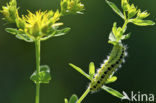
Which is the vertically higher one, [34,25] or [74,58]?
[34,25]

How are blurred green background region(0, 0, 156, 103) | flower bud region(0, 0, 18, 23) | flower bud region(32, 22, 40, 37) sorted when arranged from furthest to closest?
blurred green background region(0, 0, 156, 103) < flower bud region(0, 0, 18, 23) < flower bud region(32, 22, 40, 37)

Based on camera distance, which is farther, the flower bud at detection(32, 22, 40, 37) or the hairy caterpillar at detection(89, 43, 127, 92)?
the hairy caterpillar at detection(89, 43, 127, 92)

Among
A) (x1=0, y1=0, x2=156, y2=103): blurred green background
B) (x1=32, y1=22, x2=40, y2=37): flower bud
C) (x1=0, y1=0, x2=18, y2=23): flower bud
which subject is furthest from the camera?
(x1=0, y1=0, x2=156, y2=103): blurred green background

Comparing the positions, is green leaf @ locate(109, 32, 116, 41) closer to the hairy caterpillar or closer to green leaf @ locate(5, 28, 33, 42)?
the hairy caterpillar

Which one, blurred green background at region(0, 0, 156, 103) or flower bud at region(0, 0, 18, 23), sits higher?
flower bud at region(0, 0, 18, 23)

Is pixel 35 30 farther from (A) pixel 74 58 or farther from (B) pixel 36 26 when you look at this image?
(A) pixel 74 58

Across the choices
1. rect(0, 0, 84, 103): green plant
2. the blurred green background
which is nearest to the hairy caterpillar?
rect(0, 0, 84, 103): green plant

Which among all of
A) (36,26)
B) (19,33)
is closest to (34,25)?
(36,26)
